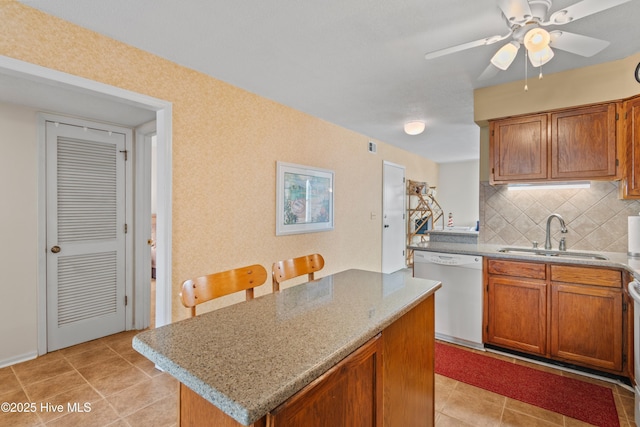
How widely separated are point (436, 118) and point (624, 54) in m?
1.71

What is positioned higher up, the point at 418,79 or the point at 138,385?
the point at 418,79

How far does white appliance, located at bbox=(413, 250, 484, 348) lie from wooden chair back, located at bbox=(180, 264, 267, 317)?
1898 millimetres

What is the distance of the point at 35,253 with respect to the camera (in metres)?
2.66

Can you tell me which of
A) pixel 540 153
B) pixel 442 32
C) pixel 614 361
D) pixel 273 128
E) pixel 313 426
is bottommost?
pixel 614 361

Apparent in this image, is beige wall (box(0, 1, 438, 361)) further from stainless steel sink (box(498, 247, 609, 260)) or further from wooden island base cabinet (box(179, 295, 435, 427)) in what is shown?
stainless steel sink (box(498, 247, 609, 260))

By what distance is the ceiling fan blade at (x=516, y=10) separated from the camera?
1398mm

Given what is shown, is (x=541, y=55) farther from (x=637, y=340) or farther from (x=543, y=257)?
(x=637, y=340)

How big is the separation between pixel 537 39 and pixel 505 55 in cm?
16

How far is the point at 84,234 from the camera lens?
2.92m

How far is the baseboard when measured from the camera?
96.7 inches

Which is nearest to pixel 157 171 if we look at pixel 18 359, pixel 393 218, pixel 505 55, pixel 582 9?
pixel 18 359

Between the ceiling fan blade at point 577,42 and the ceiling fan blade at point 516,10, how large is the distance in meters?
0.22

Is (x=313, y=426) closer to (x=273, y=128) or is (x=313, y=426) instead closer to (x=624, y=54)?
(x=273, y=128)

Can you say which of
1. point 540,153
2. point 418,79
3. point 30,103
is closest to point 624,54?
point 540,153
